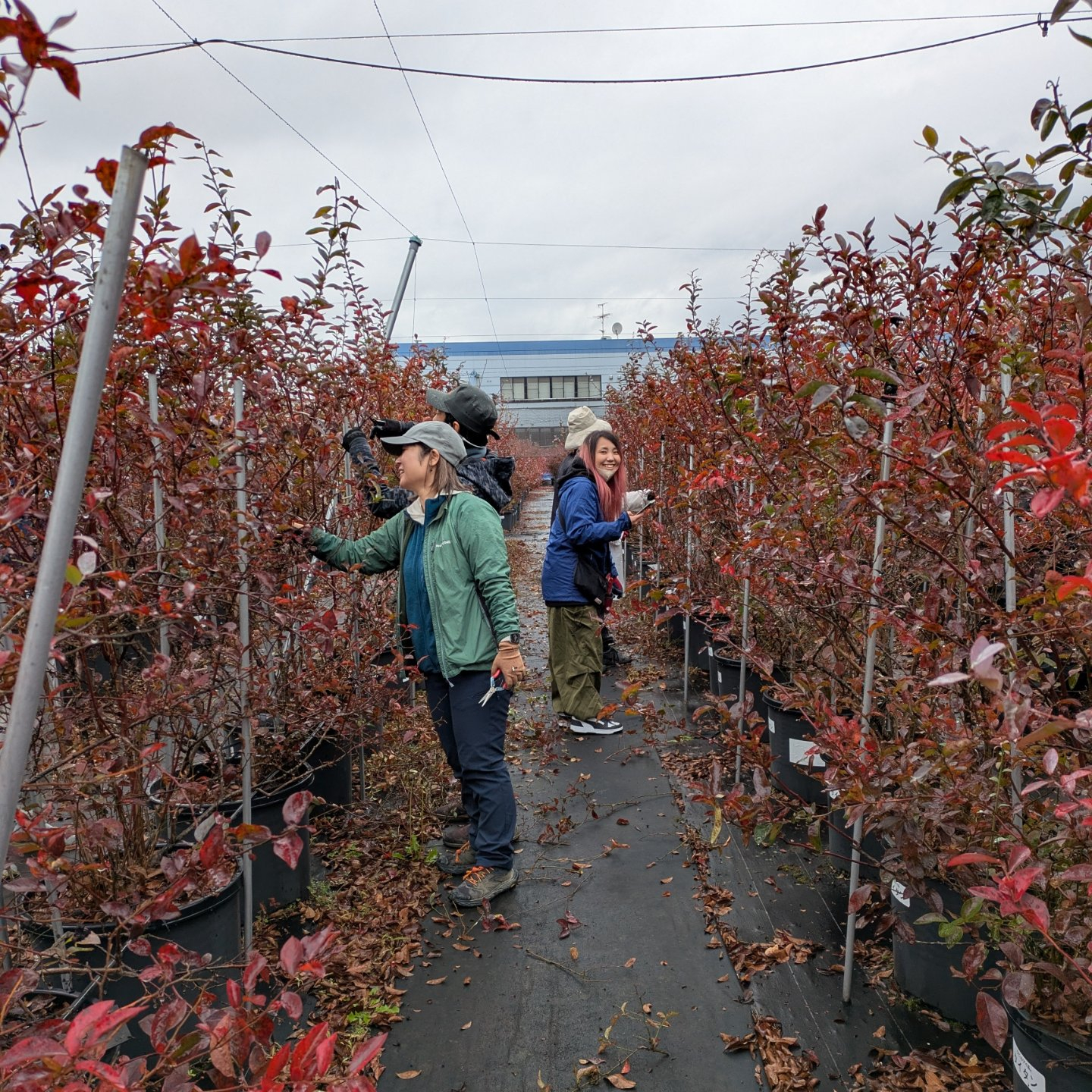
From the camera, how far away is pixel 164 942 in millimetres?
1976

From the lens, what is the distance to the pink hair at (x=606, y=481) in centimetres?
498

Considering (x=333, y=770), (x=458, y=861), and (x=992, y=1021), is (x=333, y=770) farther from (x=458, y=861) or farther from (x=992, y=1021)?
(x=992, y=1021)

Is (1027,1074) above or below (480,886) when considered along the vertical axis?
above

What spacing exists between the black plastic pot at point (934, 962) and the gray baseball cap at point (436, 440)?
2.14 metres

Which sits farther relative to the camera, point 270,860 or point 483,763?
point 483,763

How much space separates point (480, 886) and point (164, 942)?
151 centimetres

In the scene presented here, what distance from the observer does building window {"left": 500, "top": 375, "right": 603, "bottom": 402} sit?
47750 millimetres

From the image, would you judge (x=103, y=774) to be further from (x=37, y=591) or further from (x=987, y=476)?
(x=987, y=476)

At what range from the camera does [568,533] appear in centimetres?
490

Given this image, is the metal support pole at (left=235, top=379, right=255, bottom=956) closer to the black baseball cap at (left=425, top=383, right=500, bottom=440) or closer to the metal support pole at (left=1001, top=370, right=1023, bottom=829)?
the black baseball cap at (left=425, top=383, right=500, bottom=440)

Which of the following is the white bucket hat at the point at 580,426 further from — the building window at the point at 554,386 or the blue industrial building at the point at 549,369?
the building window at the point at 554,386

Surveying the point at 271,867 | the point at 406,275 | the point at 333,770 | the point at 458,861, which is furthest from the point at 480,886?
the point at 406,275

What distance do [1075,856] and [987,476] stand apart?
37.5 inches

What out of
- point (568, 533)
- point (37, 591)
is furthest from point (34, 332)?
point (568, 533)
